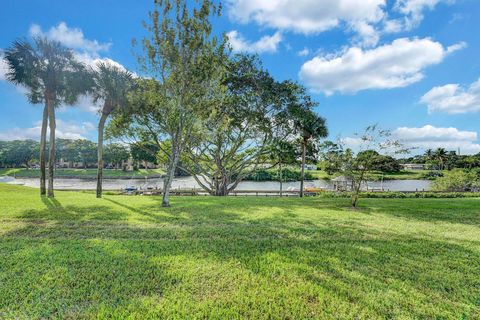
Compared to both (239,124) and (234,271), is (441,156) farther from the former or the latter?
(234,271)

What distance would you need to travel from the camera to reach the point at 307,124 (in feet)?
75.2

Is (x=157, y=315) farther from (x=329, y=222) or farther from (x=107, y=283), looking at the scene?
(x=329, y=222)

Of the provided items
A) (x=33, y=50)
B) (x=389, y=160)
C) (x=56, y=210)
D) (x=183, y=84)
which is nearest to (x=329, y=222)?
(x=389, y=160)

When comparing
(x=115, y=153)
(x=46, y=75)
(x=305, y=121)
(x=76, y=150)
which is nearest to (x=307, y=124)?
(x=305, y=121)

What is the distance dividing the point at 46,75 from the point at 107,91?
3.25 meters

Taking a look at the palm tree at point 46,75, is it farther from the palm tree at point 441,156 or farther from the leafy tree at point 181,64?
the palm tree at point 441,156

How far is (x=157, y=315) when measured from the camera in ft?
9.11

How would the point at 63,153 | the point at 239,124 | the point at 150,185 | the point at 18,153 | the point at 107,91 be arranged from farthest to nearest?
1. the point at 63,153
2. the point at 18,153
3. the point at 150,185
4. the point at 239,124
5. the point at 107,91

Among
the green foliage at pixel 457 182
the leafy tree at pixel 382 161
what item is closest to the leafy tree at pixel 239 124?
the leafy tree at pixel 382 161

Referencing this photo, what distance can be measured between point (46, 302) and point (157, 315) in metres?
1.44

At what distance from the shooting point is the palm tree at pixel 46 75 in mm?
13273

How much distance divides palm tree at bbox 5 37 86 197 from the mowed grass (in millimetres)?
9408

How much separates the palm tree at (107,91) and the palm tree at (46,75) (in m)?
1.26

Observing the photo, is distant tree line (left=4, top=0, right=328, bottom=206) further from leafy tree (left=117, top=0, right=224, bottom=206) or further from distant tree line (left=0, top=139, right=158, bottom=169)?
distant tree line (left=0, top=139, right=158, bottom=169)
